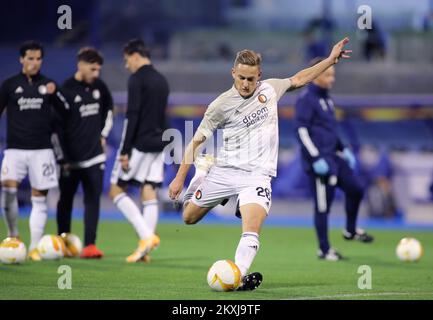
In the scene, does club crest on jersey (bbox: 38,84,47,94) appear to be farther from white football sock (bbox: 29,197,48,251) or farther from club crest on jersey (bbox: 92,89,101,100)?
white football sock (bbox: 29,197,48,251)

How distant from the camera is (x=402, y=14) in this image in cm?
2878

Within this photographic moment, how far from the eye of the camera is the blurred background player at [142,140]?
455 inches

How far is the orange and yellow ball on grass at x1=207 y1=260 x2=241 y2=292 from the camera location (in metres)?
8.18

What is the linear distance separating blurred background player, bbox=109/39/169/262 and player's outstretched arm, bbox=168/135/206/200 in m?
2.96

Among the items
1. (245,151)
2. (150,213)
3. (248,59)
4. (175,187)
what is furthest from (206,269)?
(248,59)

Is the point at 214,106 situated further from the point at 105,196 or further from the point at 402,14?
the point at 402,14

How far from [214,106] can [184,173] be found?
65 centimetres

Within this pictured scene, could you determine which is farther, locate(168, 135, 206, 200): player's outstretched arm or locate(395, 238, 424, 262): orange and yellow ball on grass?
locate(395, 238, 424, 262): orange and yellow ball on grass

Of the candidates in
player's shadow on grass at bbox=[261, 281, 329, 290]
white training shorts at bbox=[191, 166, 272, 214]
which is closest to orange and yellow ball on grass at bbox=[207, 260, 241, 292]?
player's shadow on grass at bbox=[261, 281, 329, 290]

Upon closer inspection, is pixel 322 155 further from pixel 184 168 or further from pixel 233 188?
pixel 184 168

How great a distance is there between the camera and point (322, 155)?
12055mm

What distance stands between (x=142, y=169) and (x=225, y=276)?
3.80 metres

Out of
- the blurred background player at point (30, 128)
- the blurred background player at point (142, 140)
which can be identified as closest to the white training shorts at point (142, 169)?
the blurred background player at point (142, 140)
